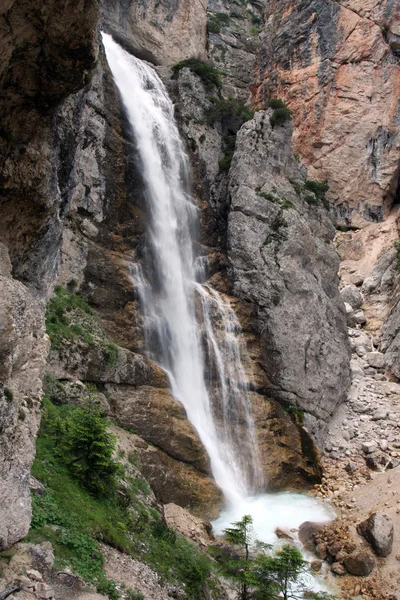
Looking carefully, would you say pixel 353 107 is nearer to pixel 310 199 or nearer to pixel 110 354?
pixel 310 199

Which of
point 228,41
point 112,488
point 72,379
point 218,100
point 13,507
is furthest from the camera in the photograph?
point 228,41

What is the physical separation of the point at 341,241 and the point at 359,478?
72.0ft

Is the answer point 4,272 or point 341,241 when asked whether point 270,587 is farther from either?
point 341,241

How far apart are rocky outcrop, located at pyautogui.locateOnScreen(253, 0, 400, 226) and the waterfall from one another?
16.4m

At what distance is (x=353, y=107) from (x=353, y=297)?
1637 cm

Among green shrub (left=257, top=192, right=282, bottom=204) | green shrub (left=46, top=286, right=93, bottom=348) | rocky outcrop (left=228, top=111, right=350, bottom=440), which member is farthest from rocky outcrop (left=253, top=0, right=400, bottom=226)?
green shrub (left=46, top=286, right=93, bottom=348)

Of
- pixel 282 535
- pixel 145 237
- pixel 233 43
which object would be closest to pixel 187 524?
pixel 282 535

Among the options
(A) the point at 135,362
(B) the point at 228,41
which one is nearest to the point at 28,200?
(A) the point at 135,362

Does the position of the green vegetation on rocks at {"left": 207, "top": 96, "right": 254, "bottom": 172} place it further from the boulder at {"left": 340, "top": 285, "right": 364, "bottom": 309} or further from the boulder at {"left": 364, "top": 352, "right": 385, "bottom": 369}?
the boulder at {"left": 364, "top": 352, "right": 385, "bottom": 369}

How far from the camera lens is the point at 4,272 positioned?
8.48 m

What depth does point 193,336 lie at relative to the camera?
64.8 feet

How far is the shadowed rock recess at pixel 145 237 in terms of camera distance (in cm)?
766

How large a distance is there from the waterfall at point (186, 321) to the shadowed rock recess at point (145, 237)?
24.5 inches

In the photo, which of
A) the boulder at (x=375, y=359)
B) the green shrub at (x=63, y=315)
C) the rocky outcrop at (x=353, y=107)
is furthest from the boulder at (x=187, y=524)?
the rocky outcrop at (x=353, y=107)
